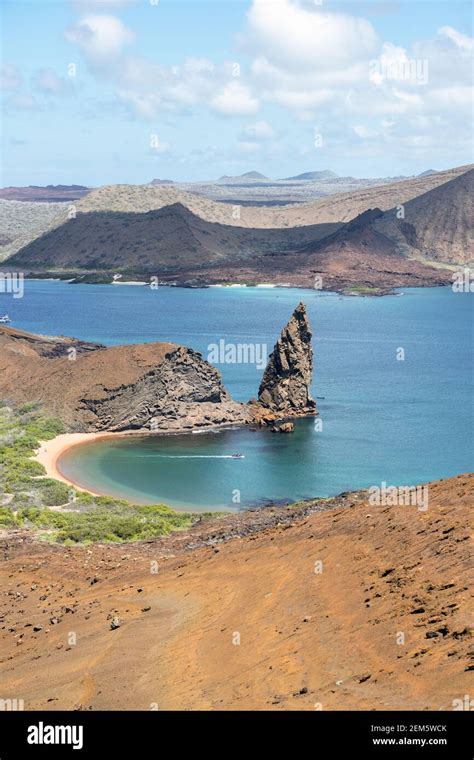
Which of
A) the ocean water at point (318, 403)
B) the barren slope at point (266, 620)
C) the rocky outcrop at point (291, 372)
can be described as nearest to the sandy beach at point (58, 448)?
the ocean water at point (318, 403)

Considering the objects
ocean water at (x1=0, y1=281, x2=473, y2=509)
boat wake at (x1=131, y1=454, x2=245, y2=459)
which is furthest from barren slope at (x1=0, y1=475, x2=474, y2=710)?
boat wake at (x1=131, y1=454, x2=245, y2=459)

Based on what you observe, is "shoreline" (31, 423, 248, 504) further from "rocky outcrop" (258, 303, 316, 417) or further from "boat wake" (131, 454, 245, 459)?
"boat wake" (131, 454, 245, 459)

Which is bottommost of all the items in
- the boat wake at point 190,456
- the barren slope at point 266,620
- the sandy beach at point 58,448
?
the boat wake at point 190,456

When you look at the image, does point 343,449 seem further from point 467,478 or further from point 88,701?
point 88,701

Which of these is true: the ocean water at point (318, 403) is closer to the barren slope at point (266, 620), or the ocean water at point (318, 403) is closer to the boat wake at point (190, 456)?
the boat wake at point (190, 456)

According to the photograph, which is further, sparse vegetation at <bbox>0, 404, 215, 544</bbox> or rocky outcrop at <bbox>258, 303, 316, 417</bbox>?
rocky outcrop at <bbox>258, 303, 316, 417</bbox>
